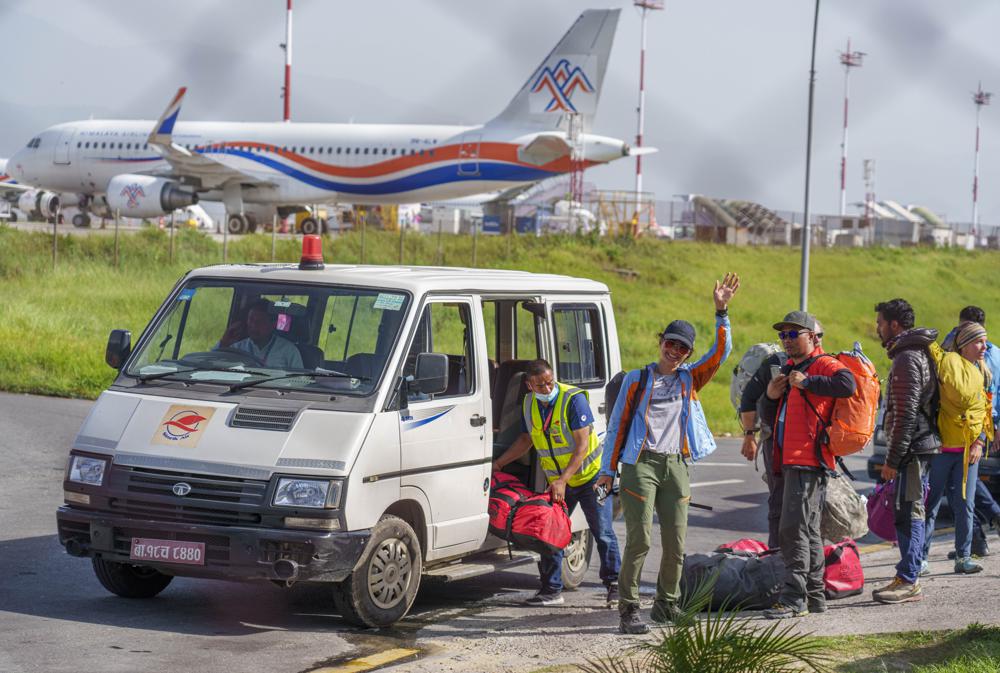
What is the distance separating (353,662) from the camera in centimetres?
713

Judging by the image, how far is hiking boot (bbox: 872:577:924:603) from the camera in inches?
345

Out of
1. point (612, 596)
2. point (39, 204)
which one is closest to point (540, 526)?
point (612, 596)

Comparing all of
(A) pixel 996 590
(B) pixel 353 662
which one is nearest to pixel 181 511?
(B) pixel 353 662

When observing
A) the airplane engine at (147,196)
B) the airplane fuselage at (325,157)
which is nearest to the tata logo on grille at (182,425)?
the airplane engine at (147,196)

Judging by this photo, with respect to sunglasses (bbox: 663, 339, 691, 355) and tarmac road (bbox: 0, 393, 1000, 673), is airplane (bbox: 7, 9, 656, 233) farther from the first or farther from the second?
sunglasses (bbox: 663, 339, 691, 355)

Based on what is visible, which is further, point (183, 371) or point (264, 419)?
point (183, 371)

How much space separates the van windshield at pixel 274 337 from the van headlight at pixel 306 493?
27.4 inches

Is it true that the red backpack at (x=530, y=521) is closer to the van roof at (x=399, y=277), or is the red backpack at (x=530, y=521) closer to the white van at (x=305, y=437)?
the white van at (x=305, y=437)

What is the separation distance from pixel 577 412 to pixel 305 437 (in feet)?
6.37

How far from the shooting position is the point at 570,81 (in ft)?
155

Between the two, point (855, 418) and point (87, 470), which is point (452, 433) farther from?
point (855, 418)

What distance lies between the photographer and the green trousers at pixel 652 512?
7.77m

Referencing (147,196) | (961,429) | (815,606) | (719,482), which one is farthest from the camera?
(147,196)

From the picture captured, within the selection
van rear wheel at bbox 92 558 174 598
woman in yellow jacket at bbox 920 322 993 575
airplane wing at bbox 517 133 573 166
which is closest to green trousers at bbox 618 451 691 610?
woman in yellow jacket at bbox 920 322 993 575
